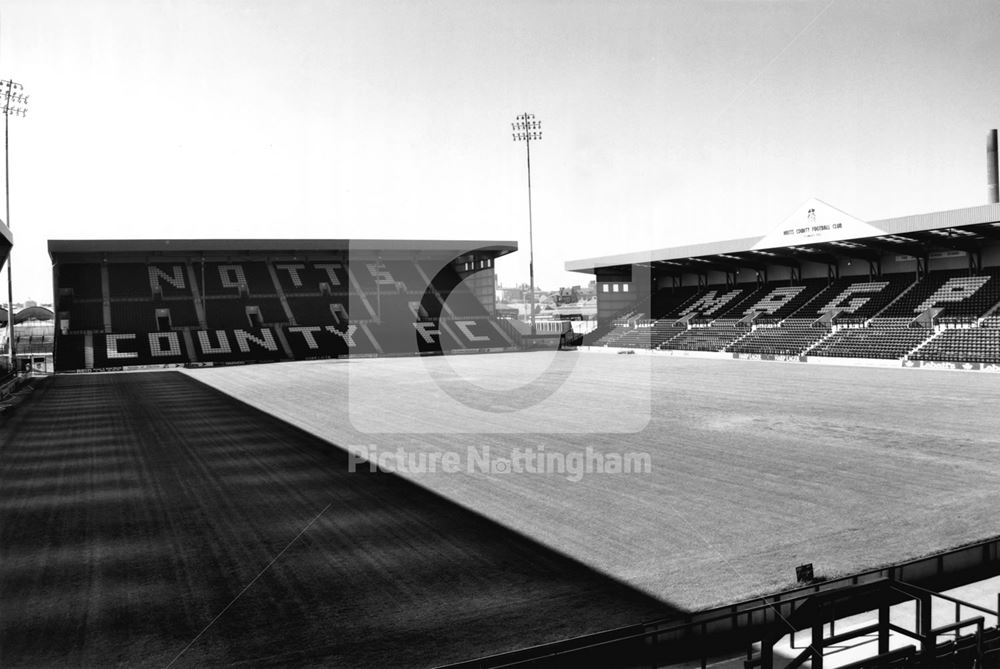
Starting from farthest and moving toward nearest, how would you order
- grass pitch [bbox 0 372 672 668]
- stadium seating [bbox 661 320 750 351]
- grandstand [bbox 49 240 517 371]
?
grandstand [bbox 49 240 517 371] → stadium seating [bbox 661 320 750 351] → grass pitch [bbox 0 372 672 668]

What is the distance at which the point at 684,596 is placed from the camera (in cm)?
771

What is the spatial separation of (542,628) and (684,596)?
5.94 ft

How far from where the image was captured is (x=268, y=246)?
56.0 meters

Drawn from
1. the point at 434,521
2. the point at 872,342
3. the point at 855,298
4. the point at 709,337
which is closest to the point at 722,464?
the point at 434,521

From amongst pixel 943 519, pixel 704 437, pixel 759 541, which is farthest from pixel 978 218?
pixel 759 541

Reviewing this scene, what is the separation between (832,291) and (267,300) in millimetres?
42769

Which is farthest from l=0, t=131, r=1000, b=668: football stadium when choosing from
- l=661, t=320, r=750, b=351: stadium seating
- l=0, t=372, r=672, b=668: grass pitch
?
l=661, t=320, r=750, b=351: stadium seating

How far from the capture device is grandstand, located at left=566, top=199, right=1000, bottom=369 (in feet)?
112

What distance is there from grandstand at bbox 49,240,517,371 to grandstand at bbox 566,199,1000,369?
40.0 feet

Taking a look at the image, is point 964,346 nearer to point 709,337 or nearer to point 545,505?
point 709,337

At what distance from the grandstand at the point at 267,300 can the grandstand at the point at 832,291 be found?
12.2 meters

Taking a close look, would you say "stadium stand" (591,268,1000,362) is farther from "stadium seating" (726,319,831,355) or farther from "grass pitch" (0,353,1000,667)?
"grass pitch" (0,353,1000,667)

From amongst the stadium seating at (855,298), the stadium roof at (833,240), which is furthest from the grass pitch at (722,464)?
the stadium seating at (855,298)

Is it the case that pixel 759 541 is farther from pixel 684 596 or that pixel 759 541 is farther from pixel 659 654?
pixel 659 654
